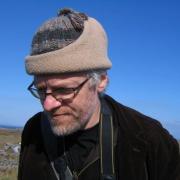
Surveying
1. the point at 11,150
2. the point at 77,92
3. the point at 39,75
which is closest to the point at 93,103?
the point at 77,92

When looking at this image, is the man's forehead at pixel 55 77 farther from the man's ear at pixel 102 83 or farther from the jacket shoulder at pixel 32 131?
the jacket shoulder at pixel 32 131

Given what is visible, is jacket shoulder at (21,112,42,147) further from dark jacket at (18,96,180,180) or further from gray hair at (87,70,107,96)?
gray hair at (87,70,107,96)

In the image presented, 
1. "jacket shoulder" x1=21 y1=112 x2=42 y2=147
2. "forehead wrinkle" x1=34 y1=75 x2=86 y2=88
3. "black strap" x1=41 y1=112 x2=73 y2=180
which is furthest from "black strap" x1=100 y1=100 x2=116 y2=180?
"jacket shoulder" x1=21 y1=112 x2=42 y2=147

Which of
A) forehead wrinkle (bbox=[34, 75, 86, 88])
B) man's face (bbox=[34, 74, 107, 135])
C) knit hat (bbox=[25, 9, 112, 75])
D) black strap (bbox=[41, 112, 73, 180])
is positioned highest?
knit hat (bbox=[25, 9, 112, 75])

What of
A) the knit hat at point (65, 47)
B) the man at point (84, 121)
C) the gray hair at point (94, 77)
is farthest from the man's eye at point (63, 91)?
the gray hair at point (94, 77)

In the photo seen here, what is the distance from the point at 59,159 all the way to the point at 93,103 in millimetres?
523

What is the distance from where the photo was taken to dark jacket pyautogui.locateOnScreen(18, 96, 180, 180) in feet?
13.6

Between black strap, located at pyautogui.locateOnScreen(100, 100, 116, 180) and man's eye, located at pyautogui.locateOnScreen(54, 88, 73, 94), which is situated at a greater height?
man's eye, located at pyautogui.locateOnScreen(54, 88, 73, 94)

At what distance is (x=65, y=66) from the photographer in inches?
159

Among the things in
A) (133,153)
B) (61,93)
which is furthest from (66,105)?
(133,153)

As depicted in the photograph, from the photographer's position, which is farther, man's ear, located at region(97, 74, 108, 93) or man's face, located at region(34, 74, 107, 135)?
man's ear, located at region(97, 74, 108, 93)

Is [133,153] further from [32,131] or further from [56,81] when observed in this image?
[32,131]

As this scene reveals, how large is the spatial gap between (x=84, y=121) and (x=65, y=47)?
0.60 meters

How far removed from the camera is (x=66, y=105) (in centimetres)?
411
